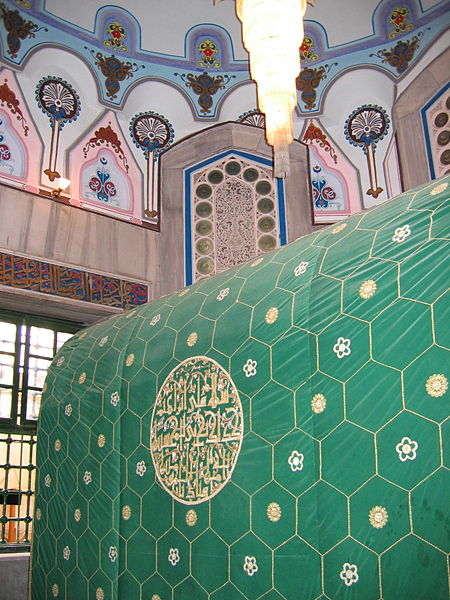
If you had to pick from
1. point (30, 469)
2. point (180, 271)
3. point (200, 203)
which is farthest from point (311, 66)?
point (30, 469)

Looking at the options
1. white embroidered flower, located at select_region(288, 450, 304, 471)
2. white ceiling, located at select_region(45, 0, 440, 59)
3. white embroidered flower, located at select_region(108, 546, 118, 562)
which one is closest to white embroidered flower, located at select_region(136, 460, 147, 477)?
white embroidered flower, located at select_region(108, 546, 118, 562)

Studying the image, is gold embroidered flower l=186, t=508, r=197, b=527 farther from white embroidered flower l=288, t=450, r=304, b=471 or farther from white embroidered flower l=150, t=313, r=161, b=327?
white embroidered flower l=150, t=313, r=161, b=327

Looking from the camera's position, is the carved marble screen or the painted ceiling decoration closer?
the painted ceiling decoration

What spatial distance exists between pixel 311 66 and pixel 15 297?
2.96m

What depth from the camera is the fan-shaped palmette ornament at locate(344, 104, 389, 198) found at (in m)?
5.07

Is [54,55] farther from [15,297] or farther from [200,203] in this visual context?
[15,297]

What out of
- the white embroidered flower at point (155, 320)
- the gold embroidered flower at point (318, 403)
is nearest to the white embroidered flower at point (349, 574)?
the gold embroidered flower at point (318, 403)

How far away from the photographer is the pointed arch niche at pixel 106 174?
468 cm

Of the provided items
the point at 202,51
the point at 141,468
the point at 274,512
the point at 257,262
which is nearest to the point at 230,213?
the point at 202,51

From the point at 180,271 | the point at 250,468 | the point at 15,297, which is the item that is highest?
the point at 180,271

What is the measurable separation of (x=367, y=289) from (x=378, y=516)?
577mm

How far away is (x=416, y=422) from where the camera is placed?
1.54 m

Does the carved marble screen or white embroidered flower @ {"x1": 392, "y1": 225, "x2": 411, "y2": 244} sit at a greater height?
the carved marble screen

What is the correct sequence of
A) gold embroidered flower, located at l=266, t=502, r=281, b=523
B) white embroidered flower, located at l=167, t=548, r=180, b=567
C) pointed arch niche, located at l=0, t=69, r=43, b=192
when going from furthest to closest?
pointed arch niche, located at l=0, t=69, r=43, b=192 < white embroidered flower, located at l=167, t=548, r=180, b=567 < gold embroidered flower, located at l=266, t=502, r=281, b=523
